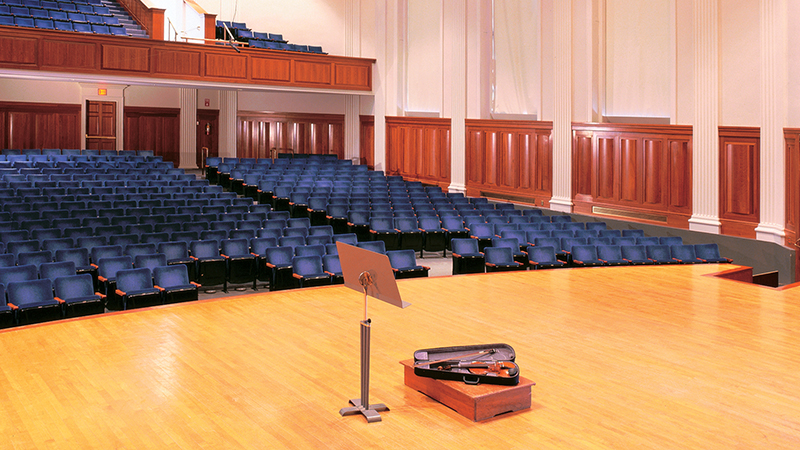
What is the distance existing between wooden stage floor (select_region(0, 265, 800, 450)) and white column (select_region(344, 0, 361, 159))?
9.42 metres

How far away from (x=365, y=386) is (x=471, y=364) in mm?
458

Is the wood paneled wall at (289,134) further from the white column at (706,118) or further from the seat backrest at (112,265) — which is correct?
the seat backrest at (112,265)

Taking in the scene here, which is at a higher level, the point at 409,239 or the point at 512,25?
the point at 512,25

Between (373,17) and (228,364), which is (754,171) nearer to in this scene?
(228,364)

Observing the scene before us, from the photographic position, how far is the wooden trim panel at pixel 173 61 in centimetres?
1032

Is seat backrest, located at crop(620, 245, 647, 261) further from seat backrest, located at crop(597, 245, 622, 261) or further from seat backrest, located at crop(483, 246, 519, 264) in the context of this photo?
seat backrest, located at crop(483, 246, 519, 264)

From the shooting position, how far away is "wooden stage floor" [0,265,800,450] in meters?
2.75

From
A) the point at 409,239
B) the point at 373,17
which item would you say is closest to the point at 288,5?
the point at 373,17

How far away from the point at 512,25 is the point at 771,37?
4.29m

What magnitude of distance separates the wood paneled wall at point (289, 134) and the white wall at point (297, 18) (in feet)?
4.90

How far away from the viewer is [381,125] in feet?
44.7

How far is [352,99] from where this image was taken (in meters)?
14.5

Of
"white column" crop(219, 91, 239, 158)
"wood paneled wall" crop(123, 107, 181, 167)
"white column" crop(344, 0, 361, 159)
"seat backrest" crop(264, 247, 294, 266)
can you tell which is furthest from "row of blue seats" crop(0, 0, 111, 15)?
"seat backrest" crop(264, 247, 294, 266)

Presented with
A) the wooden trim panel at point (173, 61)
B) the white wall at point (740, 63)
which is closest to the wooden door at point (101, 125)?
the wooden trim panel at point (173, 61)
